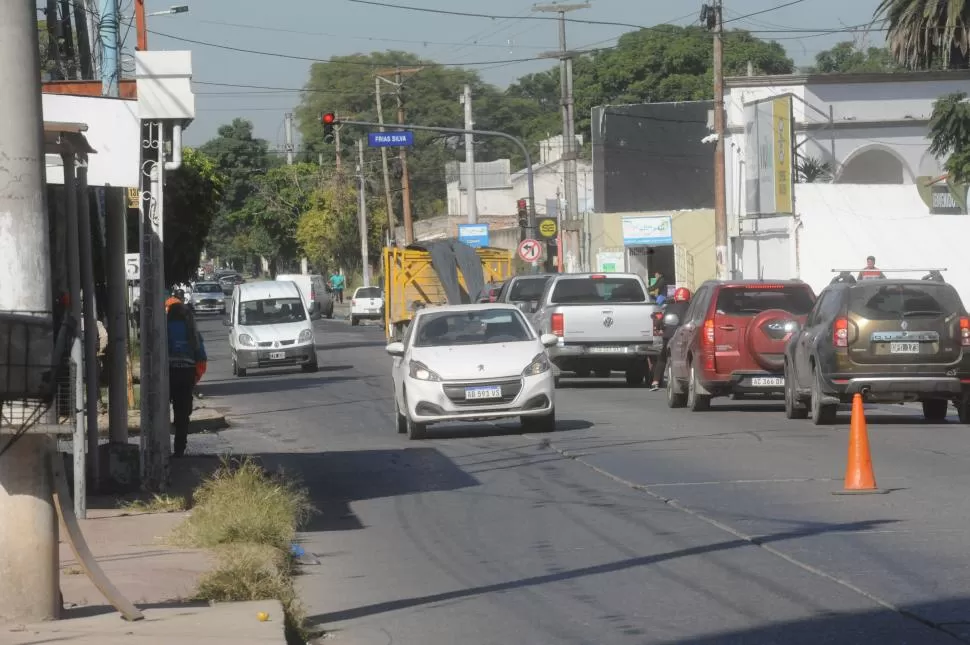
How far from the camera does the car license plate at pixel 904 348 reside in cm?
1859

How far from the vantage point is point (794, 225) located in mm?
43531

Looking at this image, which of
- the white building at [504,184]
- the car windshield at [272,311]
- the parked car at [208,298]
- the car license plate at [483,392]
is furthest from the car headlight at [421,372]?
the white building at [504,184]

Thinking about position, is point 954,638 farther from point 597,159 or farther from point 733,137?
point 597,159

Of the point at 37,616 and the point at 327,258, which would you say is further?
the point at 327,258

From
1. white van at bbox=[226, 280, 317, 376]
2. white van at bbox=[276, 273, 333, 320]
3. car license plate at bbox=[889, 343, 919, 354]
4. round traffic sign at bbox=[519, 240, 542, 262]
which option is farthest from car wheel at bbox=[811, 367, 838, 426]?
white van at bbox=[276, 273, 333, 320]

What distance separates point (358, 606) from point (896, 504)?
5.07 m

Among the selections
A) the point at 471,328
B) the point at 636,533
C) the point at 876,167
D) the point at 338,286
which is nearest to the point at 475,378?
the point at 471,328

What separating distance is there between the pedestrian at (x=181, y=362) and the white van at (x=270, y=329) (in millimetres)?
18421

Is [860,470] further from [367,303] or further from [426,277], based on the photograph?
[367,303]

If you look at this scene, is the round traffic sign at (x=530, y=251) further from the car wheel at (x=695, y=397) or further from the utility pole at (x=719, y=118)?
the car wheel at (x=695, y=397)

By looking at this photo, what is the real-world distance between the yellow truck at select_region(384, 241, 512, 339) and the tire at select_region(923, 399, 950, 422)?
22950mm

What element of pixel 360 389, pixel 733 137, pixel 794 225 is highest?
pixel 733 137

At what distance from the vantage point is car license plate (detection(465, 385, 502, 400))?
1878 cm

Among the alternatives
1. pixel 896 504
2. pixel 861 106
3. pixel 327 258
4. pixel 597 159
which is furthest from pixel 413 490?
pixel 327 258
